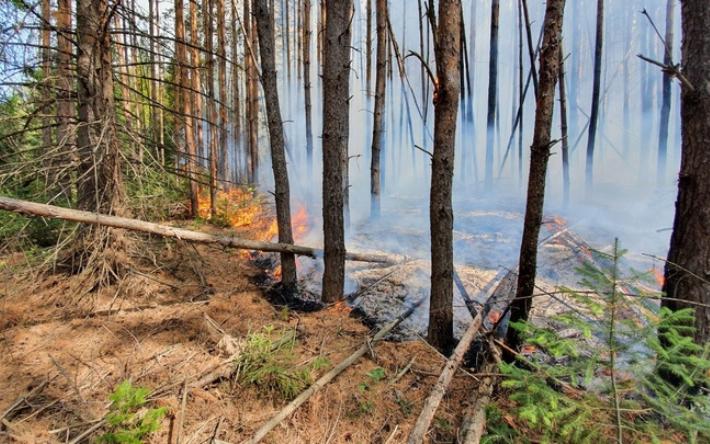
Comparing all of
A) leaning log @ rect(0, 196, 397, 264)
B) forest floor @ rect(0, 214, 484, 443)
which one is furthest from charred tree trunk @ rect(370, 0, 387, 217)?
forest floor @ rect(0, 214, 484, 443)

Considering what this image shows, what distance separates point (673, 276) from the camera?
9.18ft

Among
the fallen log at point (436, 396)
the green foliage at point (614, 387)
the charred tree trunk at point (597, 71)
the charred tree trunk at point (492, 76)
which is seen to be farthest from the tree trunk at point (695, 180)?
the charred tree trunk at point (597, 71)

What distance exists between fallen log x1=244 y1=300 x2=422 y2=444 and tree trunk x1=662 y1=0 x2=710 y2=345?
263cm

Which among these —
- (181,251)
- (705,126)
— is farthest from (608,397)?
(181,251)

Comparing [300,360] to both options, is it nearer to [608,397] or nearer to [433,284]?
[433,284]

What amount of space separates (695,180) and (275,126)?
4.56m

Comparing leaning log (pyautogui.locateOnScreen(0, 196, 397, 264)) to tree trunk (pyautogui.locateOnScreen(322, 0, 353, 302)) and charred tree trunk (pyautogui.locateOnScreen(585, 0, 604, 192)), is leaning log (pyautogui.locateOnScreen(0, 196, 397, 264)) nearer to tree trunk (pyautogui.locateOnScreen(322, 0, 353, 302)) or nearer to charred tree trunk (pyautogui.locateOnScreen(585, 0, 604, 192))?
tree trunk (pyautogui.locateOnScreen(322, 0, 353, 302))

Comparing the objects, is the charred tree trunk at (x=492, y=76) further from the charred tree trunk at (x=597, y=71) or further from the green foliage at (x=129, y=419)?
the green foliage at (x=129, y=419)

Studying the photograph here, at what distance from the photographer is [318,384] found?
9.00ft

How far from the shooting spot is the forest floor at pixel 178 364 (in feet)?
7.60

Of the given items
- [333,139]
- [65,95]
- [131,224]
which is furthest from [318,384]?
[65,95]

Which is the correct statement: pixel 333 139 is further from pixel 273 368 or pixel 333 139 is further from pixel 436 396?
pixel 436 396

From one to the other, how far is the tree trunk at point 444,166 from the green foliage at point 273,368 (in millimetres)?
1245

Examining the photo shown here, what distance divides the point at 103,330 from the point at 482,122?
1285 inches
